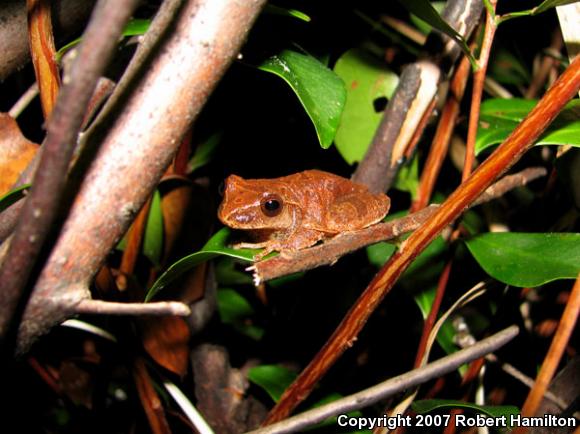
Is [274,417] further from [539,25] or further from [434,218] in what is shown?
[539,25]

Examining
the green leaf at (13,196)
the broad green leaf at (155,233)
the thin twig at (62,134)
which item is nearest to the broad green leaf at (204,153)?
the broad green leaf at (155,233)

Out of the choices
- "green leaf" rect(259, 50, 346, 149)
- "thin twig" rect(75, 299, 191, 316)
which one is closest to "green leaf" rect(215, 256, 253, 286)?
"green leaf" rect(259, 50, 346, 149)

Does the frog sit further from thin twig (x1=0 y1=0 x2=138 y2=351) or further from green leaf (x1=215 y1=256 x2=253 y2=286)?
thin twig (x1=0 y1=0 x2=138 y2=351)

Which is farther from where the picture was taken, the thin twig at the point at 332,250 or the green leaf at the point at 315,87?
the green leaf at the point at 315,87

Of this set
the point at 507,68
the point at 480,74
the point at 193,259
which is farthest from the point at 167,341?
the point at 507,68

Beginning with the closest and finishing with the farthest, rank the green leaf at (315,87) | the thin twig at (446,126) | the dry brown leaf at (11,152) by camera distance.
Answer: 1. the green leaf at (315,87)
2. the dry brown leaf at (11,152)
3. the thin twig at (446,126)

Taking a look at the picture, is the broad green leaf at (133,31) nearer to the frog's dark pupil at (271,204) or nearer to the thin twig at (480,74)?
the frog's dark pupil at (271,204)

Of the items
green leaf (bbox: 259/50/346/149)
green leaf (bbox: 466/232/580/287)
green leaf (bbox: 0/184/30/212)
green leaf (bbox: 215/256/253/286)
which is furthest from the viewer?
green leaf (bbox: 215/256/253/286)

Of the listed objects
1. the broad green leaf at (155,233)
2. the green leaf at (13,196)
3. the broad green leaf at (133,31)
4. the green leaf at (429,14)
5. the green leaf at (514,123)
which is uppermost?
the green leaf at (429,14)
